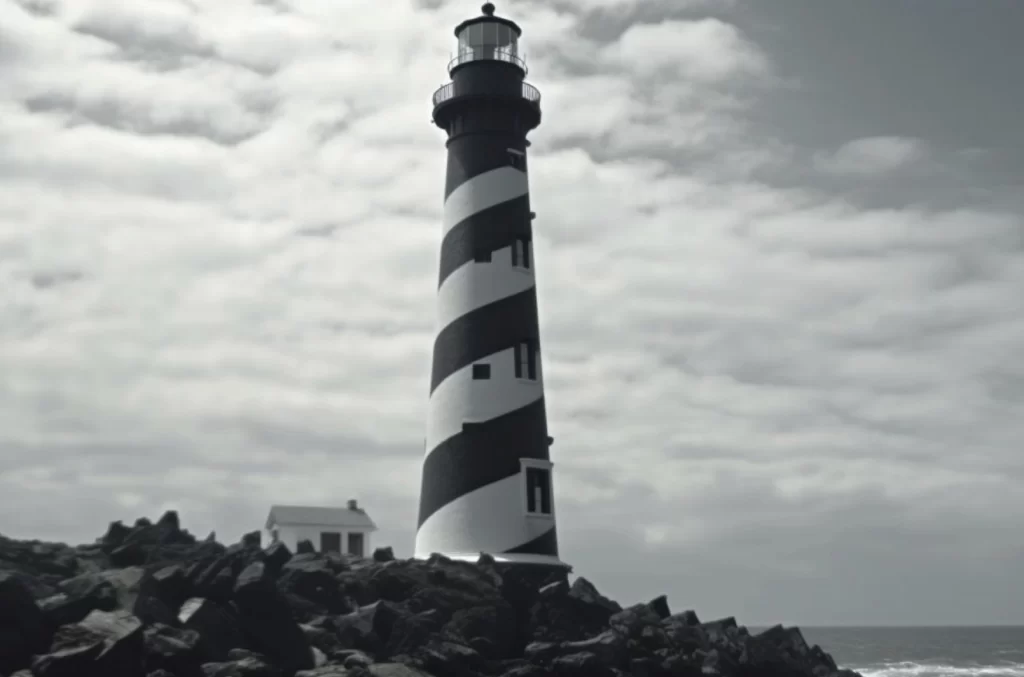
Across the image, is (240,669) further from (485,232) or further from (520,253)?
(520,253)

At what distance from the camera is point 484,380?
2453 cm

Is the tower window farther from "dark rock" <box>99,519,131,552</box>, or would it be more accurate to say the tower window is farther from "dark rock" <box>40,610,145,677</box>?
"dark rock" <box>40,610,145,677</box>

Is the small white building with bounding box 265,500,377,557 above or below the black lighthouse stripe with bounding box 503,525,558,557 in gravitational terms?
above

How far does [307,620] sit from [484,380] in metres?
7.84

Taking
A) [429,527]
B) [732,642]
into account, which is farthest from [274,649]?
[732,642]

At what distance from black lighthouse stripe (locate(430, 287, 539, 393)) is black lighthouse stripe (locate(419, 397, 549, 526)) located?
149 cm

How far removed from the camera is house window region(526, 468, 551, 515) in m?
24.5

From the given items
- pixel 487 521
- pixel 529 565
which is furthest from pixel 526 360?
pixel 529 565

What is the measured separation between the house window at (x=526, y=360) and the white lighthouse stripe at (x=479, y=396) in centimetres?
16

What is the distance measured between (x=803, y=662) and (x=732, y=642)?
2.20 m

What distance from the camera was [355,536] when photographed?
30.0 meters

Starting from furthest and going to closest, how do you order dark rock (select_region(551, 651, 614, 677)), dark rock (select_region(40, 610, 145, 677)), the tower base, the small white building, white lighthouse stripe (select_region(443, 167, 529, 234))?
the small white building
white lighthouse stripe (select_region(443, 167, 529, 234))
the tower base
dark rock (select_region(551, 651, 614, 677))
dark rock (select_region(40, 610, 145, 677))

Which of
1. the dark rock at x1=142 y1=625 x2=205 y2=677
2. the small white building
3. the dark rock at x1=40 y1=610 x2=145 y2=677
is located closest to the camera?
the dark rock at x1=40 y1=610 x2=145 y2=677

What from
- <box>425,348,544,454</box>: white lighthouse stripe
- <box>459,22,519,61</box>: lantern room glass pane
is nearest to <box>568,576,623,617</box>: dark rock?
<box>425,348,544,454</box>: white lighthouse stripe
